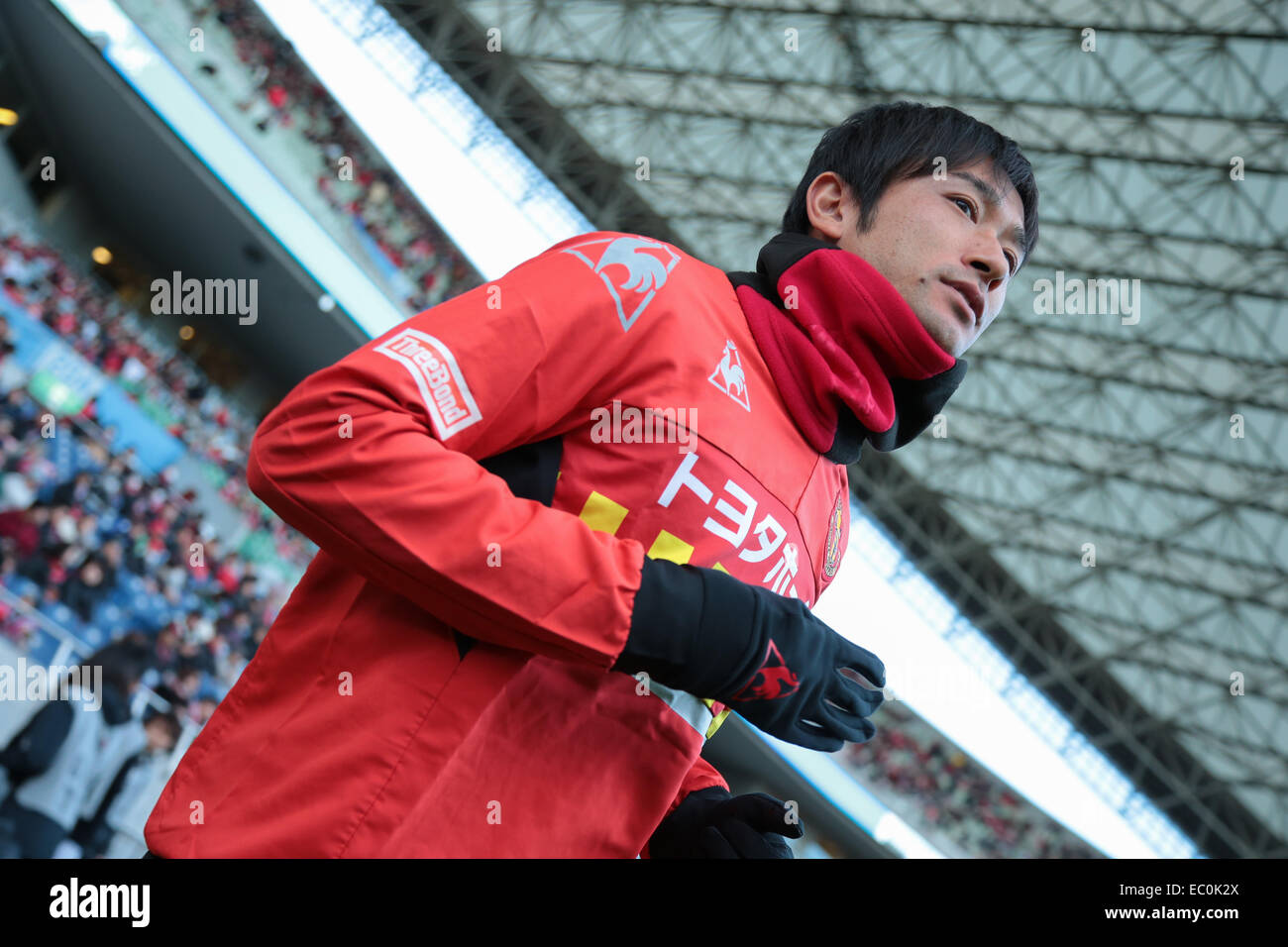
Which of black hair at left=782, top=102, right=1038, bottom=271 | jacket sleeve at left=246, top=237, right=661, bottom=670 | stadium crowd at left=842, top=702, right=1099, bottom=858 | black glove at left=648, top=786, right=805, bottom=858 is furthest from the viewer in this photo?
stadium crowd at left=842, top=702, right=1099, bottom=858

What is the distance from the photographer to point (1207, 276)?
637 inches

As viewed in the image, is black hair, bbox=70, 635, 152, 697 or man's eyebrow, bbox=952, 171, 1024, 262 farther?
black hair, bbox=70, 635, 152, 697

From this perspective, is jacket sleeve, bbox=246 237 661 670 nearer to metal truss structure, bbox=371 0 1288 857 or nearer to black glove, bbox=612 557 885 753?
black glove, bbox=612 557 885 753

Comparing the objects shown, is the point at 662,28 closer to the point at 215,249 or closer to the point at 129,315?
the point at 215,249

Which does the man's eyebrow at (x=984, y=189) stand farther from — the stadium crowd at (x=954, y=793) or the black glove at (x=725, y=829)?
the stadium crowd at (x=954, y=793)

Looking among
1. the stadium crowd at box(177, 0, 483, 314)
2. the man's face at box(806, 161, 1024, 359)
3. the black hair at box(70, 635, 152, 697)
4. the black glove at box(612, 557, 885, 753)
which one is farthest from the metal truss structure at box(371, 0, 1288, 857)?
the black glove at box(612, 557, 885, 753)

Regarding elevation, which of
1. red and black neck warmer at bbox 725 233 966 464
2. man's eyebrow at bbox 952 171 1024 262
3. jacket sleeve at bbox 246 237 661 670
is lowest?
jacket sleeve at bbox 246 237 661 670

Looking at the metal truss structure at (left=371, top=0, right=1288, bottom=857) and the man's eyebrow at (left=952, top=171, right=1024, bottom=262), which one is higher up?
the metal truss structure at (left=371, top=0, right=1288, bottom=857)

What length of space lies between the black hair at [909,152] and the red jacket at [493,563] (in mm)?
503

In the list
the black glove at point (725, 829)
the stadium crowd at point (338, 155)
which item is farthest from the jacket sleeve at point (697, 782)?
the stadium crowd at point (338, 155)

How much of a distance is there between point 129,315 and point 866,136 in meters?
9.94

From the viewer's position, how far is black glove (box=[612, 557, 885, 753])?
1.00 meters

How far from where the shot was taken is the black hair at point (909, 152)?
160cm
